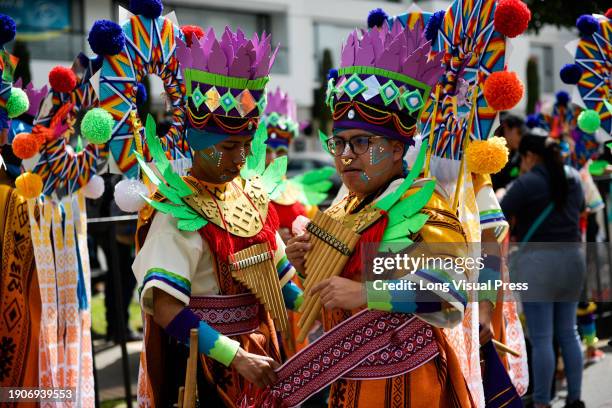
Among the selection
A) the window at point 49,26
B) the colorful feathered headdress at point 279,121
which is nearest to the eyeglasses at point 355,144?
the colorful feathered headdress at point 279,121

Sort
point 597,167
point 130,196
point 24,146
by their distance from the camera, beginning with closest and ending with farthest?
point 130,196 < point 24,146 < point 597,167

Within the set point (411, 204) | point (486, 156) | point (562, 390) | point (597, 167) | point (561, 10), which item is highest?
point (561, 10)

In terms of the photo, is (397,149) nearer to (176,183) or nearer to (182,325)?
(176,183)

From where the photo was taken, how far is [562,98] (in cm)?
720

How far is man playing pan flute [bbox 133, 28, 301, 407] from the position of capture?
9.17ft

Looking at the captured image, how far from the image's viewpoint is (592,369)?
601 centimetres

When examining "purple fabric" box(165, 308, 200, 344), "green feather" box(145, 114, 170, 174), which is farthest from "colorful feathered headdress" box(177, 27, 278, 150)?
"purple fabric" box(165, 308, 200, 344)

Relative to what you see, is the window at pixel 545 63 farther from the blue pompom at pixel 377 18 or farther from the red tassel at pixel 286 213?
the blue pompom at pixel 377 18

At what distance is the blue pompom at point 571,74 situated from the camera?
431 centimetres

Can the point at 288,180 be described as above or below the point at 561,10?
below

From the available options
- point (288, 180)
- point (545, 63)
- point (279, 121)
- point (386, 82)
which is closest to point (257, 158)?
point (386, 82)

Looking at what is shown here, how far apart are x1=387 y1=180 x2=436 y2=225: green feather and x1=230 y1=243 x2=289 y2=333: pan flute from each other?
0.63m

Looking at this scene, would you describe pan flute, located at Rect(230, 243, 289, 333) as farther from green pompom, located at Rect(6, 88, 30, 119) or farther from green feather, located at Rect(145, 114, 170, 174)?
green pompom, located at Rect(6, 88, 30, 119)

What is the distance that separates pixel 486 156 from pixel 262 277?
98cm
